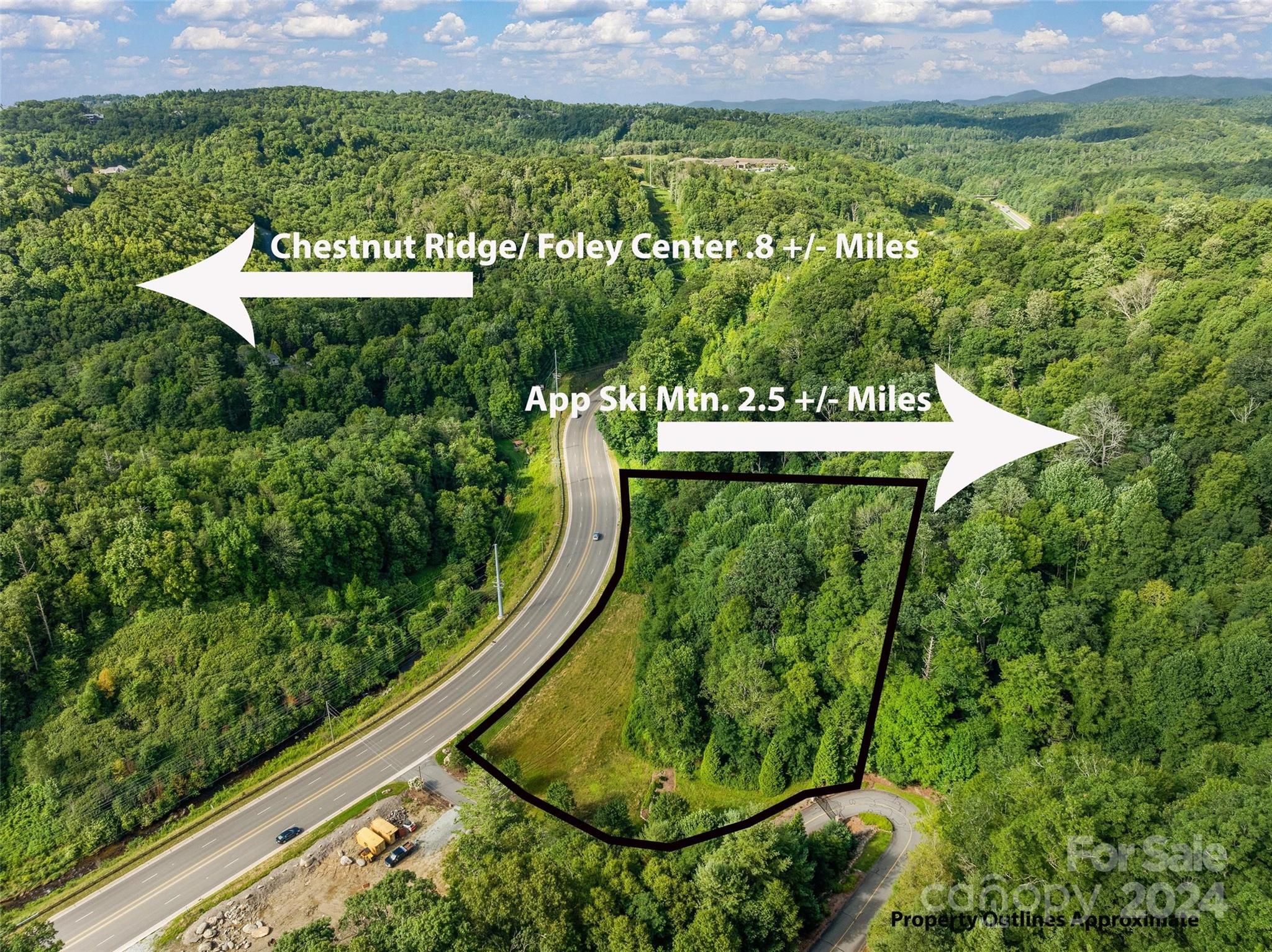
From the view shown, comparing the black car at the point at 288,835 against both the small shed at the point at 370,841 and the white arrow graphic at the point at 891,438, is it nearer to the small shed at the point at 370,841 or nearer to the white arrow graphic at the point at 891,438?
the small shed at the point at 370,841

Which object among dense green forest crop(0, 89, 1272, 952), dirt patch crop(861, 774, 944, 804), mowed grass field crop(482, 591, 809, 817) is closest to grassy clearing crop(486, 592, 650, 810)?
mowed grass field crop(482, 591, 809, 817)

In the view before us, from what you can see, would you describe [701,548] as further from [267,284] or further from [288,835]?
[288,835]

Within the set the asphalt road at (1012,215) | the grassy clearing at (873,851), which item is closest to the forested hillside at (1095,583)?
the grassy clearing at (873,851)

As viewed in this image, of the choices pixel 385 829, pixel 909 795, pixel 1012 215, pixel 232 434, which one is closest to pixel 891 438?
pixel 909 795

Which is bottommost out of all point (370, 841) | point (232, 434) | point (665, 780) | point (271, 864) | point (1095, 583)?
point (271, 864)

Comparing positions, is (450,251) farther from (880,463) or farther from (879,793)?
(879,793)

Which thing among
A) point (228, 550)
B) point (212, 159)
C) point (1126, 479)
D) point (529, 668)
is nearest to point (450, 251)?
point (212, 159)
